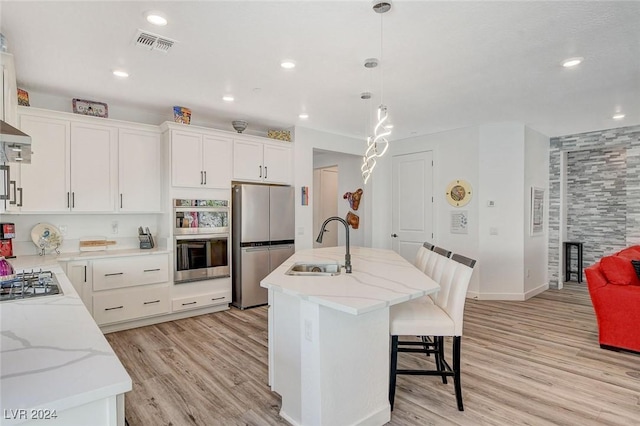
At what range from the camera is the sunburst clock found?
17.4ft

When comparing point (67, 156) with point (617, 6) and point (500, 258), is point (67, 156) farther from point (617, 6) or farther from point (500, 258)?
point (500, 258)

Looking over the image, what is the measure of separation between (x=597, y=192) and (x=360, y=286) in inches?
258

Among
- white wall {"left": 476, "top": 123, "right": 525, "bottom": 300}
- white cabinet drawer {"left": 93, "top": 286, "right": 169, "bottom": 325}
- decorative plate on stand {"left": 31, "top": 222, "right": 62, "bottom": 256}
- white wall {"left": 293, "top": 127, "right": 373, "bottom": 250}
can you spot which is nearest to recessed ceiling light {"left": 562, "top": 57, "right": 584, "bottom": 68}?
white wall {"left": 476, "top": 123, "right": 525, "bottom": 300}

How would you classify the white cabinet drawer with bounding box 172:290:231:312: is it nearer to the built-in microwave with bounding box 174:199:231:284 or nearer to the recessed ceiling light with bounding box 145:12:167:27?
the built-in microwave with bounding box 174:199:231:284

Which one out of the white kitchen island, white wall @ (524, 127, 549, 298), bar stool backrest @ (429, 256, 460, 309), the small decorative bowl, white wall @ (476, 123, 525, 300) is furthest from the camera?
white wall @ (524, 127, 549, 298)

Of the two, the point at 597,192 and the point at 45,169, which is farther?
the point at 597,192

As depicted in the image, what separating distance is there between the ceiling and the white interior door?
1.51 meters

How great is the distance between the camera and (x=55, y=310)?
5.19ft

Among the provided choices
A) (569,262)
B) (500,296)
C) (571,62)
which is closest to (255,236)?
(500,296)

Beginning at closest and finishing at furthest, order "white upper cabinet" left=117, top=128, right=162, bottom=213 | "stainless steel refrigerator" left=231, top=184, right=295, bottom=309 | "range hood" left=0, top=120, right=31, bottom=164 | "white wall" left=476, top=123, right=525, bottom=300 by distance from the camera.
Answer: "range hood" left=0, top=120, right=31, bottom=164 < "white upper cabinet" left=117, top=128, right=162, bottom=213 < "stainless steel refrigerator" left=231, top=184, right=295, bottom=309 < "white wall" left=476, top=123, right=525, bottom=300

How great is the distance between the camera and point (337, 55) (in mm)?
2805

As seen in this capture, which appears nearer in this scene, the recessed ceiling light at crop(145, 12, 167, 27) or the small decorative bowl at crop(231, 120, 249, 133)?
the recessed ceiling light at crop(145, 12, 167, 27)

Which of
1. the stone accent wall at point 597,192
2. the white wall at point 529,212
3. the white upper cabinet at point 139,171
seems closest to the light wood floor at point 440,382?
the white wall at point 529,212

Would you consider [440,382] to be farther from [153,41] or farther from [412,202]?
[412,202]
